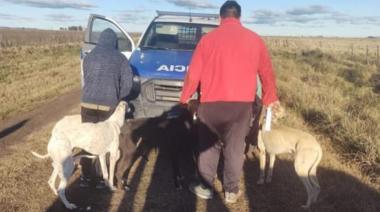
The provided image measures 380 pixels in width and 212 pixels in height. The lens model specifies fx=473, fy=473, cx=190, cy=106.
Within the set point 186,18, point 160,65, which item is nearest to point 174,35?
point 186,18

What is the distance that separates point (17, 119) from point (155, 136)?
5.64 metres

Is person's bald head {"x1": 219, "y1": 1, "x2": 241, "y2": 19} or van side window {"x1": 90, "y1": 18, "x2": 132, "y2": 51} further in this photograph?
van side window {"x1": 90, "y1": 18, "x2": 132, "y2": 51}

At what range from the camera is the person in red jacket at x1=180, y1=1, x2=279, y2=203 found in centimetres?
525

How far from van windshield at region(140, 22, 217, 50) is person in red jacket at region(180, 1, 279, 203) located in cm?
354

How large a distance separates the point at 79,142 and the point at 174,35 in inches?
167

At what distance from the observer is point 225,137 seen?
559 cm

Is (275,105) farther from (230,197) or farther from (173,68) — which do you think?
(173,68)

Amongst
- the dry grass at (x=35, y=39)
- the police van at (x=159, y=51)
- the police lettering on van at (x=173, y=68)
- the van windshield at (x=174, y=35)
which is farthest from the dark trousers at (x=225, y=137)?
the dry grass at (x=35, y=39)

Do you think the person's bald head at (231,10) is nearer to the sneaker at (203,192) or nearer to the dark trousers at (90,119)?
the dark trousers at (90,119)

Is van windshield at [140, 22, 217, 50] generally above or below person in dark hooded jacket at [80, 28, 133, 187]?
above

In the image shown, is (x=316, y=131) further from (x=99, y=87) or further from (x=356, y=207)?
(x=99, y=87)

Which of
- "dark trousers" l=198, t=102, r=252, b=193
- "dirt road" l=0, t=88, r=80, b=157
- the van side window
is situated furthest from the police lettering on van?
"dirt road" l=0, t=88, r=80, b=157

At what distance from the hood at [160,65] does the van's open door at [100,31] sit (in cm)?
36

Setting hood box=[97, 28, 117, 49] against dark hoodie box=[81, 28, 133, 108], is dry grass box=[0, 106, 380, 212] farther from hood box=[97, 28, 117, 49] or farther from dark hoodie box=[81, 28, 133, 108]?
hood box=[97, 28, 117, 49]
